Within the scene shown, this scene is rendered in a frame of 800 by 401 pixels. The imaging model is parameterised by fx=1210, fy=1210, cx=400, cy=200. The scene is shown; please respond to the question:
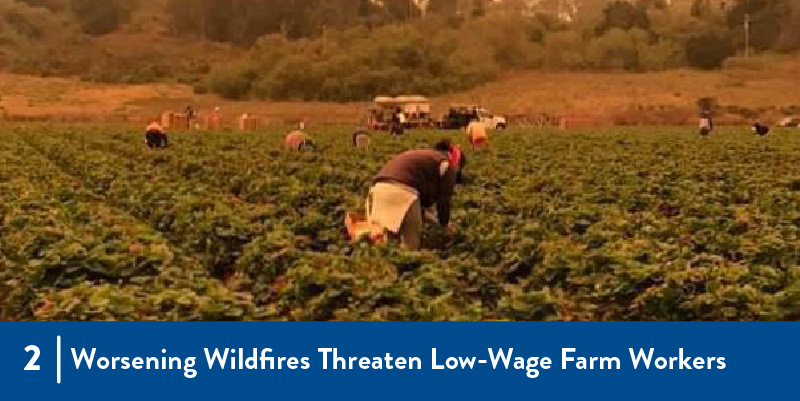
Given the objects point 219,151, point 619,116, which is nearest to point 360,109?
point 619,116

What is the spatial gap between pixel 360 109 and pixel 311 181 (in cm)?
5218

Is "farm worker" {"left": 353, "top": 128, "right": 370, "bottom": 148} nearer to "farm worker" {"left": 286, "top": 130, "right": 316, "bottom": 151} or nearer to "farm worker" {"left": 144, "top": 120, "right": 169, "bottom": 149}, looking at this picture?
"farm worker" {"left": 286, "top": 130, "right": 316, "bottom": 151}

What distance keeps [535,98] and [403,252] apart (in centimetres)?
6836

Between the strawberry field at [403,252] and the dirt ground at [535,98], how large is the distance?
4269 cm

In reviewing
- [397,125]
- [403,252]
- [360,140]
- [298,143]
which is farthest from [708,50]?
[403,252]

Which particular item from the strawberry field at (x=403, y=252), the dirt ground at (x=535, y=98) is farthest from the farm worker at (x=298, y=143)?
the dirt ground at (x=535, y=98)

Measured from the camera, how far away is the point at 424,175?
450 inches

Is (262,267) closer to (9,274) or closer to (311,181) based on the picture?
(9,274)

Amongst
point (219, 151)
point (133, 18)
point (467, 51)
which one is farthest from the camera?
point (133, 18)

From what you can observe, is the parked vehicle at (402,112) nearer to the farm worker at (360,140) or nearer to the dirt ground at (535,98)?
the dirt ground at (535,98)

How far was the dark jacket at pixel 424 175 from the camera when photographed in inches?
446

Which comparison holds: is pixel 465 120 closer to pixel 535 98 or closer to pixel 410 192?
pixel 535 98

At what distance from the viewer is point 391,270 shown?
375 inches

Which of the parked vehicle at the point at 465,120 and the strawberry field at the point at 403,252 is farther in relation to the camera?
the parked vehicle at the point at 465,120
